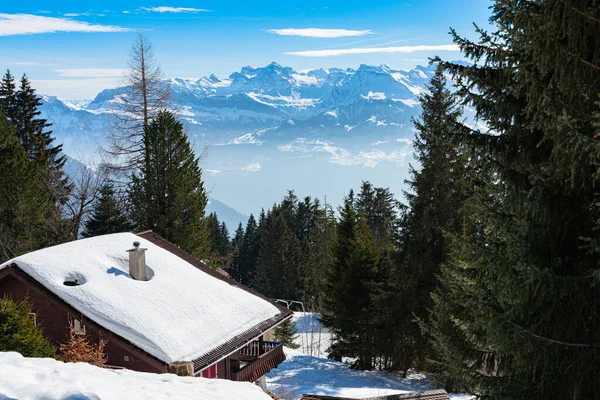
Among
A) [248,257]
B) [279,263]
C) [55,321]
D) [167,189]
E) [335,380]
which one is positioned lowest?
[248,257]

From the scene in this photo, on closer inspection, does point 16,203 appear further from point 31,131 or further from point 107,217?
point 31,131

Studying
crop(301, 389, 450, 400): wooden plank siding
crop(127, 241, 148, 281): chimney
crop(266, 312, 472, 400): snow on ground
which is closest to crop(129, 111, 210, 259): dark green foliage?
crop(266, 312, 472, 400): snow on ground

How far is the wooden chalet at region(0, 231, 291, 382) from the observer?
16.8m

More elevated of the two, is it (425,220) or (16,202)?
(425,220)

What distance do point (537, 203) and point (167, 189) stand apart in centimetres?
2633

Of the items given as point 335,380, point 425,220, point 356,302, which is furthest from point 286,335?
point 425,220

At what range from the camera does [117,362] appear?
17438 millimetres

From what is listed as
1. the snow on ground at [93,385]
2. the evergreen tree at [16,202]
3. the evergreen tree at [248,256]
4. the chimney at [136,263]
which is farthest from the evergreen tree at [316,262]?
the snow on ground at [93,385]

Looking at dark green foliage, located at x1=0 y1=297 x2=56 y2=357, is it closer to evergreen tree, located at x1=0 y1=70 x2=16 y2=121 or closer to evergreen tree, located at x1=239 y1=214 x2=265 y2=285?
evergreen tree, located at x1=0 y1=70 x2=16 y2=121

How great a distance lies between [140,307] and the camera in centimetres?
1781

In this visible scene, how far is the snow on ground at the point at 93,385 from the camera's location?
5.70 m

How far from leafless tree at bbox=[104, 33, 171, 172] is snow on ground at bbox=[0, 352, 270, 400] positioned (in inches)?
1027

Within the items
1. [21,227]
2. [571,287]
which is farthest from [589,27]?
[21,227]

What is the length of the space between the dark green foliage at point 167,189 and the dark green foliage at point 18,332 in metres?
16.1
